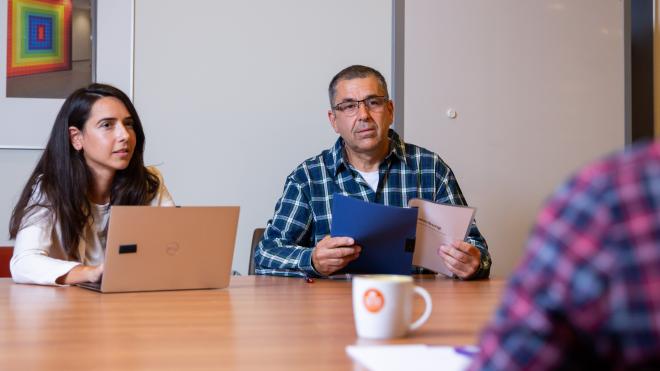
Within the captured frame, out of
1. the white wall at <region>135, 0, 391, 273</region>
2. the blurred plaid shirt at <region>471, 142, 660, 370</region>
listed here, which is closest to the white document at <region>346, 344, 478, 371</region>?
the blurred plaid shirt at <region>471, 142, 660, 370</region>

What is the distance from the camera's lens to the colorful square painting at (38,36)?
2912 millimetres

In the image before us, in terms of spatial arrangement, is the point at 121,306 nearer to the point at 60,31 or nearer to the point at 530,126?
the point at 60,31

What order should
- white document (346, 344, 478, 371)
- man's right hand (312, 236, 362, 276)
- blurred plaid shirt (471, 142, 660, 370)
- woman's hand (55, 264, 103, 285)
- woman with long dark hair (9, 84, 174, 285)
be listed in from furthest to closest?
woman with long dark hair (9, 84, 174, 285) → man's right hand (312, 236, 362, 276) → woman's hand (55, 264, 103, 285) → white document (346, 344, 478, 371) → blurred plaid shirt (471, 142, 660, 370)

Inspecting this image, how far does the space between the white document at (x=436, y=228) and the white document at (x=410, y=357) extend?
1.06 metres

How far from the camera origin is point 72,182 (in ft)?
7.65

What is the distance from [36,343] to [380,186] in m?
1.68

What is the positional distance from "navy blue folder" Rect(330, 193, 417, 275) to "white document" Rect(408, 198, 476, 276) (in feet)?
0.34

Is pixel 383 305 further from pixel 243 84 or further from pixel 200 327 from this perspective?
A: pixel 243 84

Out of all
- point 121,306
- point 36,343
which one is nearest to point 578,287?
point 36,343

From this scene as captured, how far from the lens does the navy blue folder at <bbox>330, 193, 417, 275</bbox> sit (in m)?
1.88

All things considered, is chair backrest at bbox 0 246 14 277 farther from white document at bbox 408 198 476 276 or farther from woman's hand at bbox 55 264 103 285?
white document at bbox 408 198 476 276

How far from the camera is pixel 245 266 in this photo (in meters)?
3.19

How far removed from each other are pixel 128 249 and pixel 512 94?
225 centimetres

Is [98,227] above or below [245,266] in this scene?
above
